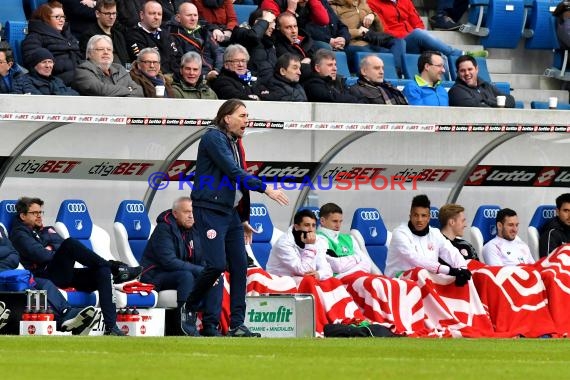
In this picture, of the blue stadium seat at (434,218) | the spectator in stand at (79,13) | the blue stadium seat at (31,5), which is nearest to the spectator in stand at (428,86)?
the blue stadium seat at (434,218)

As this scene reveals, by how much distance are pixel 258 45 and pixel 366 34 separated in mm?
3121

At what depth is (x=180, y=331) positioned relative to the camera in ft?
50.9

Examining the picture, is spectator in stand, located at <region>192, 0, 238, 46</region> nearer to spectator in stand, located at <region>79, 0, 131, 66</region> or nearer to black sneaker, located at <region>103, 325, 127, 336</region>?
spectator in stand, located at <region>79, 0, 131, 66</region>

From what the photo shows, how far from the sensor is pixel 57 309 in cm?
1459

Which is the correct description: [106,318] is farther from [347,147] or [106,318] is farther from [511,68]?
[511,68]

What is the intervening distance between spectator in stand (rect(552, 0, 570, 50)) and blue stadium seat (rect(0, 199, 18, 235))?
942cm

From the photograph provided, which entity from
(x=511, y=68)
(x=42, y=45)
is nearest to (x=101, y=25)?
(x=42, y=45)

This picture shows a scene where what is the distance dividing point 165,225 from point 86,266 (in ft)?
3.32

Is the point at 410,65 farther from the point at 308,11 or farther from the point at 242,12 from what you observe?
the point at 242,12

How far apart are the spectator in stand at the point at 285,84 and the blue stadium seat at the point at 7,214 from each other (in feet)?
10.8

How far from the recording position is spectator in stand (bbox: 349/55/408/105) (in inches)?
722

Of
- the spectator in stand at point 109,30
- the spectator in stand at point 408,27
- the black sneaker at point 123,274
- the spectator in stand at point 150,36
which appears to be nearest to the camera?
the black sneaker at point 123,274

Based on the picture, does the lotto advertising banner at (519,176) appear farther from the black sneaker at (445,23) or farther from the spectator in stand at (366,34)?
the black sneaker at (445,23)

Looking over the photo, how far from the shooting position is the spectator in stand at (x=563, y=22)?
22.2 m
